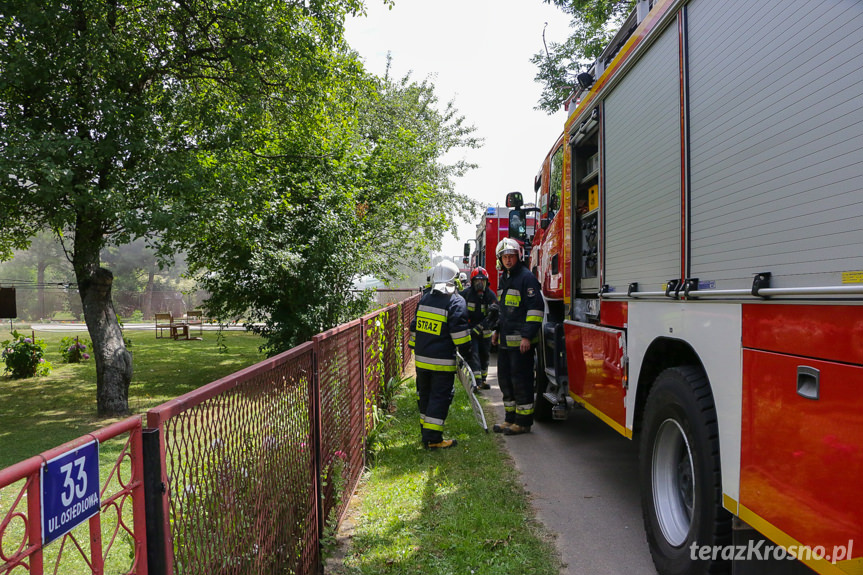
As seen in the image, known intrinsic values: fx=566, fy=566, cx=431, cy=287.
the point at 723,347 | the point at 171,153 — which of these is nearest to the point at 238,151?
the point at 171,153

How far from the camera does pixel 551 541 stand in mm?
3650

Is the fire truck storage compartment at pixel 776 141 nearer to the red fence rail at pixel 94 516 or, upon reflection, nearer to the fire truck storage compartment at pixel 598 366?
the fire truck storage compartment at pixel 598 366

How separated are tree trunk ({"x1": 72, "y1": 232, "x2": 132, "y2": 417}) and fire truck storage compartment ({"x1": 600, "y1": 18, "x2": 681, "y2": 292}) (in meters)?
8.28

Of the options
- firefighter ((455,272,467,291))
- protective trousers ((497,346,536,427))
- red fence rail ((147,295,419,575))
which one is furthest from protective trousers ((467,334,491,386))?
red fence rail ((147,295,419,575))

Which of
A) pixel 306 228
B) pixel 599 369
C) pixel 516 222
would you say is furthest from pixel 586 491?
pixel 306 228

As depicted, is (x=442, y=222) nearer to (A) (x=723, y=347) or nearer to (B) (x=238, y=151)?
(B) (x=238, y=151)

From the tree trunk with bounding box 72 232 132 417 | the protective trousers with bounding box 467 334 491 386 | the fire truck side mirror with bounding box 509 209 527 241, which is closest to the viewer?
the fire truck side mirror with bounding box 509 209 527 241

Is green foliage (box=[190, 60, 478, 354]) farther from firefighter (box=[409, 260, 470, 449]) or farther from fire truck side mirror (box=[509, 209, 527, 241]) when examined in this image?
firefighter (box=[409, 260, 470, 449])

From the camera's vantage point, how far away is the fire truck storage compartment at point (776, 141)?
1818mm

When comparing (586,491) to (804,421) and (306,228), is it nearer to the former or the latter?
(804,421)

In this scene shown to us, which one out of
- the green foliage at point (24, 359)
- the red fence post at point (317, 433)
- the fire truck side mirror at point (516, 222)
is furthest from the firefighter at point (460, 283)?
the green foliage at point (24, 359)

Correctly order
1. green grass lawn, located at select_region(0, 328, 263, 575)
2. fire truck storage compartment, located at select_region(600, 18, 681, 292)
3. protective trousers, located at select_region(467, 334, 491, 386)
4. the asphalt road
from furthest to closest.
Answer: protective trousers, located at select_region(467, 334, 491, 386) < green grass lawn, located at select_region(0, 328, 263, 575) < the asphalt road < fire truck storage compartment, located at select_region(600, 18, 681, 292)

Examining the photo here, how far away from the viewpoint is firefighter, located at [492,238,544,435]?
5.70 meters

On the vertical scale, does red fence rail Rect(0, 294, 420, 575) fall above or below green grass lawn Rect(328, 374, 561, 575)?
above
